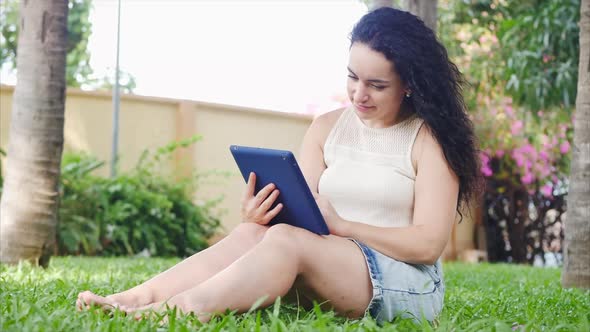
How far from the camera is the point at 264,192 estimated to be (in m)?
2.77

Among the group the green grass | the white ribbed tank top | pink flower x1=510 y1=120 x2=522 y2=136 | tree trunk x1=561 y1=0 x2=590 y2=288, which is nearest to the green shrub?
the green grass

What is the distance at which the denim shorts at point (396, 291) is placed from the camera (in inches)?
107

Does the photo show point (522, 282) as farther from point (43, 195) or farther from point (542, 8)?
point (542, 8)

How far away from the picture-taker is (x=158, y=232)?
8062mm

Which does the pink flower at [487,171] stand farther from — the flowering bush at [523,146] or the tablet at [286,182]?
the tablet at [286,182]

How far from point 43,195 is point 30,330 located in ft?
9.44

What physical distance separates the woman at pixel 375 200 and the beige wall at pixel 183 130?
5677 mm

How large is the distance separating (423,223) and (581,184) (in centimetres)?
199

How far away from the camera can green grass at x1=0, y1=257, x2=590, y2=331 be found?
2.27 m

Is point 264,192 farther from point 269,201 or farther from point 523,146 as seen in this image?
point 523,146

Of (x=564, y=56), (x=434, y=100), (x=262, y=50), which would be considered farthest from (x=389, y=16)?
(x=262, y=50)

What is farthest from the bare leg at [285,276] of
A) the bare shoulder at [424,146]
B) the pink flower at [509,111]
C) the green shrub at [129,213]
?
the pink flower at [509,111]

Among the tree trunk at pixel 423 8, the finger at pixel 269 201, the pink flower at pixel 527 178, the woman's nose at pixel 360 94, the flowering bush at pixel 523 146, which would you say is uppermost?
the tree trunk at pixel 423 8

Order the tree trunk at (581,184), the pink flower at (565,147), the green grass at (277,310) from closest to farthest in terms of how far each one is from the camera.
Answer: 1. the green grass at (277,310)
2. the tree trunk at (581,184)
3. the pink flower at (565,147)
